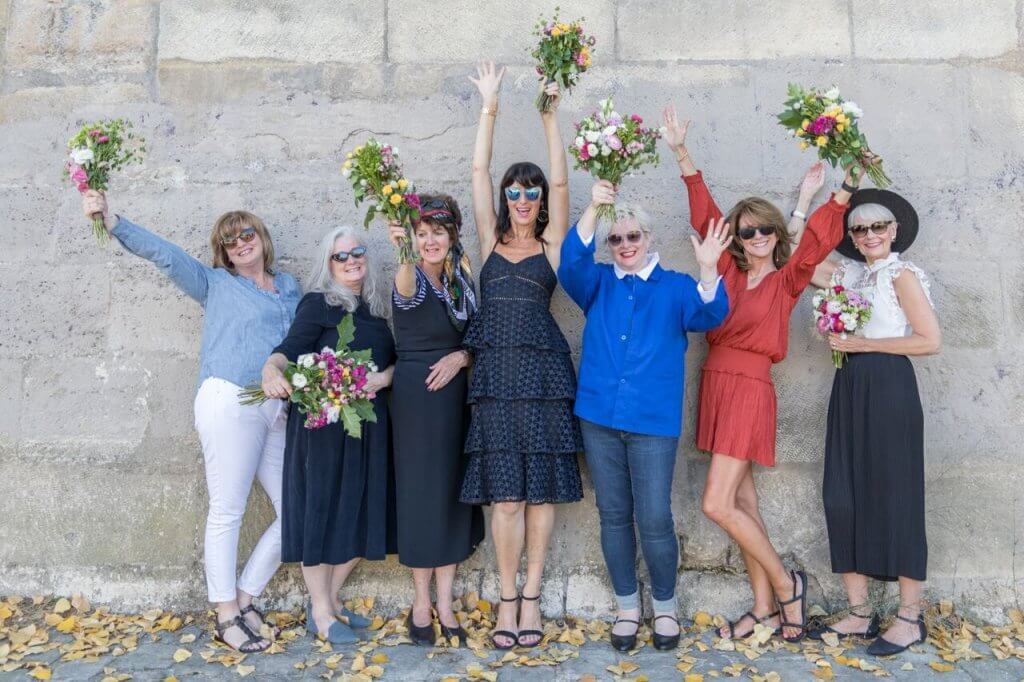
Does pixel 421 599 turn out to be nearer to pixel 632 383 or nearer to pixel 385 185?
pixel 632 383

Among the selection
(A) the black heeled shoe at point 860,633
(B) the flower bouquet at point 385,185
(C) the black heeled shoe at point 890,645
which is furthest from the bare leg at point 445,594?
(C) the black heeled shoe at point 890,645

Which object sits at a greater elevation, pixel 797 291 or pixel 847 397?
pixel 797 291

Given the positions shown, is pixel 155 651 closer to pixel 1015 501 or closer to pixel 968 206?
pixel 1015 501

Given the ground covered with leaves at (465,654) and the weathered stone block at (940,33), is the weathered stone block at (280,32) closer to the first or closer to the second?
the weathered stone block at (940,33)

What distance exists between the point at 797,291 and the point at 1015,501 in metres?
1.81

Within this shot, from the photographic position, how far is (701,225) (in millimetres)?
4336

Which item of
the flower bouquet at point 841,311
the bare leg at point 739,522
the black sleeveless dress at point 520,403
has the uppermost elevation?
the flower bouquet at point 841,311

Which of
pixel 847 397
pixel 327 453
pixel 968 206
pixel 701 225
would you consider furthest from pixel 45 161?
pixel 968 206

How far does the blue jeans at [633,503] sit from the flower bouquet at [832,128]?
5.27ft

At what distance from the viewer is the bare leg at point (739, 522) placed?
405cm

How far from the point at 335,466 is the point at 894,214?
10.9 feet

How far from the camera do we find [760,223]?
412 cm

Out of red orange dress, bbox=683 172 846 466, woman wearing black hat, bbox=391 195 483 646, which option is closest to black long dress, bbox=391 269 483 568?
woman wearing black hat, bbox=391 195 483 646

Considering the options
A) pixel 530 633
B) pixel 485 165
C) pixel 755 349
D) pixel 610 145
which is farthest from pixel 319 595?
pixel 610 145
